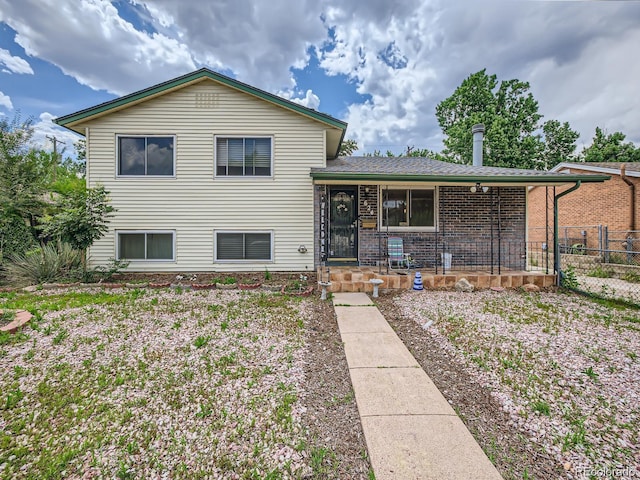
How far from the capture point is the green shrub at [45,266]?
7172 mm

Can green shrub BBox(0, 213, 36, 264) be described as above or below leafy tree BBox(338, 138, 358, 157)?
below

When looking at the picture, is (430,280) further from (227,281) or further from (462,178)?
(227,281)

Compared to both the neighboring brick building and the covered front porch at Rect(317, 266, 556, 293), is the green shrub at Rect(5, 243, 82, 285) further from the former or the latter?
the neighboring brick building

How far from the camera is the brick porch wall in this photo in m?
8.32

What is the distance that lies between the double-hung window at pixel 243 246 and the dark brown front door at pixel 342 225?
6.01ft

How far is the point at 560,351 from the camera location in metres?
3.70

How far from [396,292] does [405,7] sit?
10.5m

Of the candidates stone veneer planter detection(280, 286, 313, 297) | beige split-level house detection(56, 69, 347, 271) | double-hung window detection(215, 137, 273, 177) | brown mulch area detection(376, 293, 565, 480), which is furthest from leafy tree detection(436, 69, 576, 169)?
brown mulch area detection(376, 293, 565, 480)

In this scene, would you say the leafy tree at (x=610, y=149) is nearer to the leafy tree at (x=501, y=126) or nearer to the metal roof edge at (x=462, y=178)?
the leafy tree at (x=501, y=126)

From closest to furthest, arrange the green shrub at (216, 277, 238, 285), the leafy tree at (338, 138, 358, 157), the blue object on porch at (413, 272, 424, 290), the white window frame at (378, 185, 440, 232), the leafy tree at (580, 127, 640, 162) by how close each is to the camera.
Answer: the blue object on porch at (413, 272, 424, 290) → the green shrub at (216, 277, 238, 285) → the white window frame at (378, 185, 440, 232) → the leafy tree at (580, 127, 640, 162) → the leafy tree at (338, 138, 358, 157)

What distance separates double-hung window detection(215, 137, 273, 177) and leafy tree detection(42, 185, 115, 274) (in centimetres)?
299

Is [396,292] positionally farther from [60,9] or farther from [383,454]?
[60,9]

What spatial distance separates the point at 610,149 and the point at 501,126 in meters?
9.53

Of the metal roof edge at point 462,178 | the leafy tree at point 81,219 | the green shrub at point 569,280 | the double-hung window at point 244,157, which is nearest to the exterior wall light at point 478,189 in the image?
the metal roof edge at point 462,178
